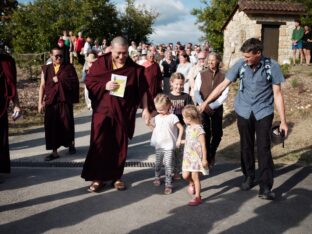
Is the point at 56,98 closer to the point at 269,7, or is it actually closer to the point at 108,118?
the point at 108,118

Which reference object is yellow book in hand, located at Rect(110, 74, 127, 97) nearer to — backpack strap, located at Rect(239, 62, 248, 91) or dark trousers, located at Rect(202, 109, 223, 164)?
backpack strap, located at Rect(239, 62, 248, 91)

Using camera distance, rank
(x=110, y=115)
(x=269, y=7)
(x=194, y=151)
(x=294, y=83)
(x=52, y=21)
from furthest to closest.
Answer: (x=52, y=21) < (x=269, y=7) < (x=294, y=83) < (x=110, y=115) < (x=194, y=151)

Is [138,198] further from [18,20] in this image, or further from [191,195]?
[18,20]

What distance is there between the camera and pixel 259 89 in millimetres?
5219

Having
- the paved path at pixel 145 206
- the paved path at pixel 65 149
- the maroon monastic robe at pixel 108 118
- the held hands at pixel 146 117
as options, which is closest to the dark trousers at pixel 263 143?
the paved path at pixel 145 206

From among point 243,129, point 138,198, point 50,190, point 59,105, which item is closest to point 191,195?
point 138,198

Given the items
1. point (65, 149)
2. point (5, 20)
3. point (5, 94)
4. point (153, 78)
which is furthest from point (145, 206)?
point (5, 20)

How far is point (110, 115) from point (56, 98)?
7.34ft

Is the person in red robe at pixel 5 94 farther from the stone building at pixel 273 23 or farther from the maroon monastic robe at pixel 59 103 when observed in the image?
the stone building at pixel 273 23

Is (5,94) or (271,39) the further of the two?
(271,39)

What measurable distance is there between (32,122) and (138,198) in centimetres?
679

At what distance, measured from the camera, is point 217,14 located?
120ft

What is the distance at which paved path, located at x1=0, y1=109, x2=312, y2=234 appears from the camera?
4.37 m

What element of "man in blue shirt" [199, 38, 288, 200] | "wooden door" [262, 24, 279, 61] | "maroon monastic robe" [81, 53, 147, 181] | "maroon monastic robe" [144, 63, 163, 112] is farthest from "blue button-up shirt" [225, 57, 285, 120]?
"wooden door" [262, 24, 279, 61]
